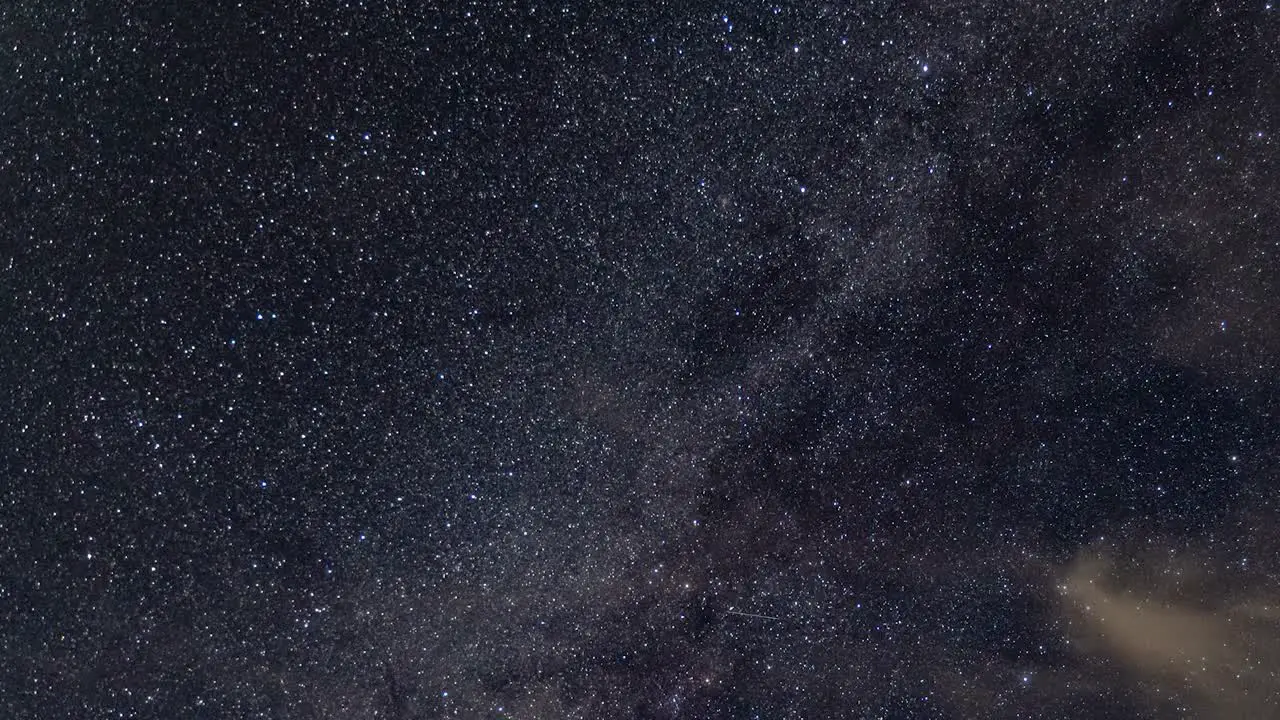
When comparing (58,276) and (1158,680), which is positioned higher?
(58,276)

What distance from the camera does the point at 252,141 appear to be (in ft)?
2.17

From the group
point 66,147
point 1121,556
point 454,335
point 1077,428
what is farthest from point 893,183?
point 66,147

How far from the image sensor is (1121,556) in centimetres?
97

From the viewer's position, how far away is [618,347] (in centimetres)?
78

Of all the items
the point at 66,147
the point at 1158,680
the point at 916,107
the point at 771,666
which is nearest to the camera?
the point at 66,147

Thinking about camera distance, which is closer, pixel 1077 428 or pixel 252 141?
pixel 252 141

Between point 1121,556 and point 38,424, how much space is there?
126 cm

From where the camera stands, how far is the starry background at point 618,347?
0.67 m

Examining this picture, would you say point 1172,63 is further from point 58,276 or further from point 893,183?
point 58,276

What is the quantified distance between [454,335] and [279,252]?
177 millimetres

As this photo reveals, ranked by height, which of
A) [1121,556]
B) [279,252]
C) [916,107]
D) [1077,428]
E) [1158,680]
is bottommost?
[1158,680]

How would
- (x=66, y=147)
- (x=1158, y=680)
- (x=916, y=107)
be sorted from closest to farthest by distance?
(x=66, y=147) → (x=916, y=107) → (x=1158, y=680)

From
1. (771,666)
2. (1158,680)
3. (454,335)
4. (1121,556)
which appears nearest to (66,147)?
(454,335)

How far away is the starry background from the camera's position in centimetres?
67
